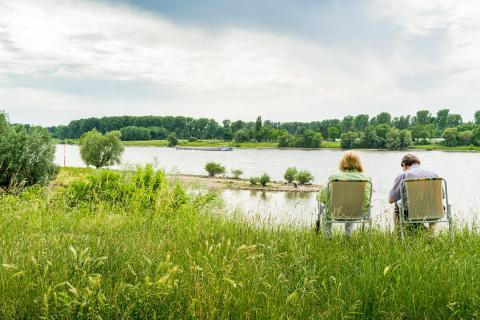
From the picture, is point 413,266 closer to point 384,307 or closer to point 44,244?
point 384,307

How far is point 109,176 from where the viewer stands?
8.21m

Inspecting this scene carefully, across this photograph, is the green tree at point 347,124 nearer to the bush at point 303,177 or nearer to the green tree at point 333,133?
the green tree at point 333,133

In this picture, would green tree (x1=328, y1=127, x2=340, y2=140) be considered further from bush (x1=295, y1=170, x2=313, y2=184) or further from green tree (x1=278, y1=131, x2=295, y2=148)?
bush (x1=295, y1=170, x2=313, y2=184)

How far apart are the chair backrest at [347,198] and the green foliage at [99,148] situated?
57.3 metres

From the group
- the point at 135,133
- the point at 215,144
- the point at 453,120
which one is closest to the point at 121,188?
the point at 135,133

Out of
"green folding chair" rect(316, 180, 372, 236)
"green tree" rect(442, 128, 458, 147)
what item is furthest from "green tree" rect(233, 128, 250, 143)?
"green folding chair" rect(316, 180, 372, 236)

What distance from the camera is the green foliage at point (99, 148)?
59906mm

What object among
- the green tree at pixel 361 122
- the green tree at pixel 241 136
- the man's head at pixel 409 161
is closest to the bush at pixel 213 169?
the man's head at pixel 409 161

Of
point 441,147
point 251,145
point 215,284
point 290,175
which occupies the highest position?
point 251,145

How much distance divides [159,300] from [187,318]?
210 mm

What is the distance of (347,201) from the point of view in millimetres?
5504

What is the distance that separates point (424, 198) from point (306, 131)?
13587 cm

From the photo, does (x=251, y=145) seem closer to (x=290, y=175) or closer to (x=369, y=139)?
(x=369, y=139)

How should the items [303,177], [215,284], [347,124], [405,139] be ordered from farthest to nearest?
[347,124]
[405,139]
[303,177]
[215,284]
